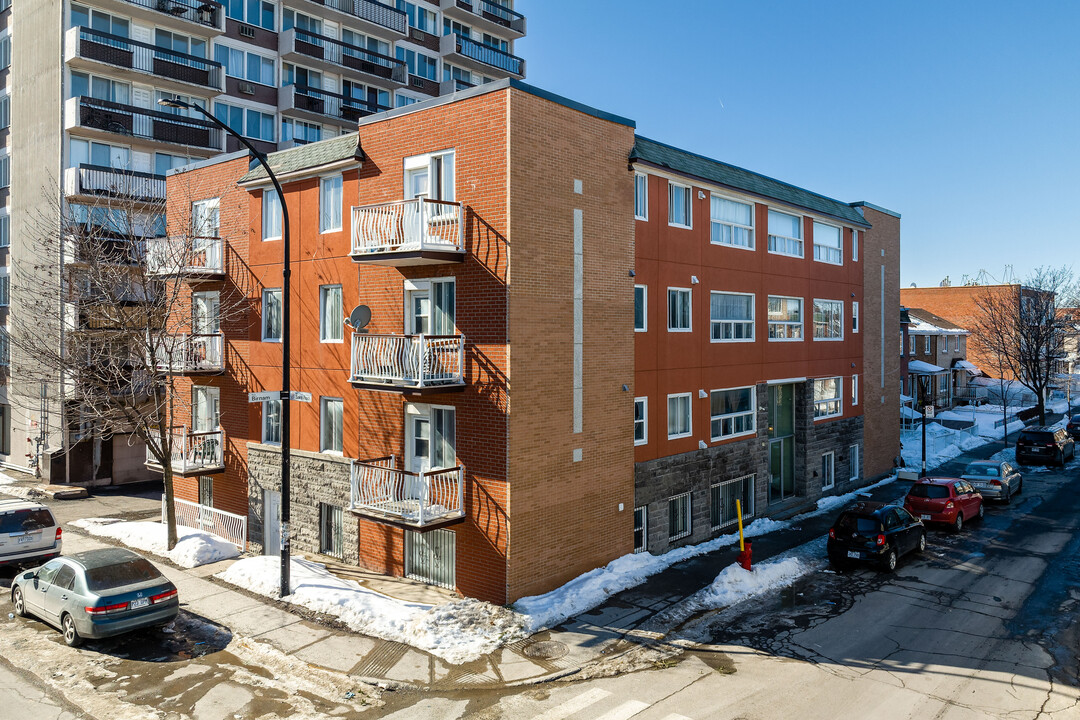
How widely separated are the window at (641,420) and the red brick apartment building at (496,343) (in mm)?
56

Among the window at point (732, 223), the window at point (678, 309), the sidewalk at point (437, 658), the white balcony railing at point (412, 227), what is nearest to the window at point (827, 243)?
the window at point (732, 223)

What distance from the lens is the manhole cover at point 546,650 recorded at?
42.0 feet

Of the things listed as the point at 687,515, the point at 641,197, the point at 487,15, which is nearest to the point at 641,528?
the point at 687,515

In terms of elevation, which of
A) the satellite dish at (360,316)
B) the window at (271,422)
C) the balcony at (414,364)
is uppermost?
the satellite dish at (360,316)

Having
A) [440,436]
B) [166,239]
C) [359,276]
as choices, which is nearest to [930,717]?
[440,436]

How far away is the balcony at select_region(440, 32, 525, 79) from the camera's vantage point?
149ft

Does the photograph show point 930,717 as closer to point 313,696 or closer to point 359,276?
point 313,696

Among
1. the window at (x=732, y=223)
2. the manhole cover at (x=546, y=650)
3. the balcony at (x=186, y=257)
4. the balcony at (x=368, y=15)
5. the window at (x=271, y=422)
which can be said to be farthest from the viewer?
the balcony at (x=368, y=15)

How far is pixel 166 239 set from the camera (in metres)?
21.1

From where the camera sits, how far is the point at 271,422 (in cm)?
2103

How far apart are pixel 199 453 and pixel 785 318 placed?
19575 mm

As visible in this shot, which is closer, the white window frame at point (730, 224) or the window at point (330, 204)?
the window at point (330, 204)

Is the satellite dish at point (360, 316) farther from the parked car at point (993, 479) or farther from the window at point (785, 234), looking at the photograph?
the parked car at point (993, 479)

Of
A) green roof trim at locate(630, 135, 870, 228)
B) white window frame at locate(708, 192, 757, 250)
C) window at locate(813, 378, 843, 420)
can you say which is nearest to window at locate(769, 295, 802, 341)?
white window frame at locate(708, 192, 757, 250)
